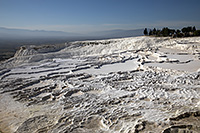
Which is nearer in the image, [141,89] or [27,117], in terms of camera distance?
[27,117]

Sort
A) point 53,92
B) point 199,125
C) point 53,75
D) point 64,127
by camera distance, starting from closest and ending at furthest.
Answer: point 199,125 < point 64,127 < point 53,92 < point 53,75

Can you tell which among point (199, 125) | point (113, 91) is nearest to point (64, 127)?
point (113, 91)

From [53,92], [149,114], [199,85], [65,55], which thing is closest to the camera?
[149,114]

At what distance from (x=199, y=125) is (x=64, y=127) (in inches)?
146

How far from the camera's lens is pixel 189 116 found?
4.26m

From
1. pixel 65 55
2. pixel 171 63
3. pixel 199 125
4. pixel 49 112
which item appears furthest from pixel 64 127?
pixel 65 55

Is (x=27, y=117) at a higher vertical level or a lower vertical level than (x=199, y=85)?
lower

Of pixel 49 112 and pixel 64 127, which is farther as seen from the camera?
pixel 49 112

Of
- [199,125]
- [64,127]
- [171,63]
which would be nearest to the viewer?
[199,125]

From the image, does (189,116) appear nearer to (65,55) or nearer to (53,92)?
(53,92)

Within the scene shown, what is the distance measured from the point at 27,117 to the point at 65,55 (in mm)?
16036

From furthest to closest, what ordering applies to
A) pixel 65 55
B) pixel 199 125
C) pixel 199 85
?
pixel 65 55, pixel 199 85, pixel 199 125

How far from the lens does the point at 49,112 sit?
5258 mm

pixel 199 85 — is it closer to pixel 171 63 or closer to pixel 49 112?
pixel 171 63
